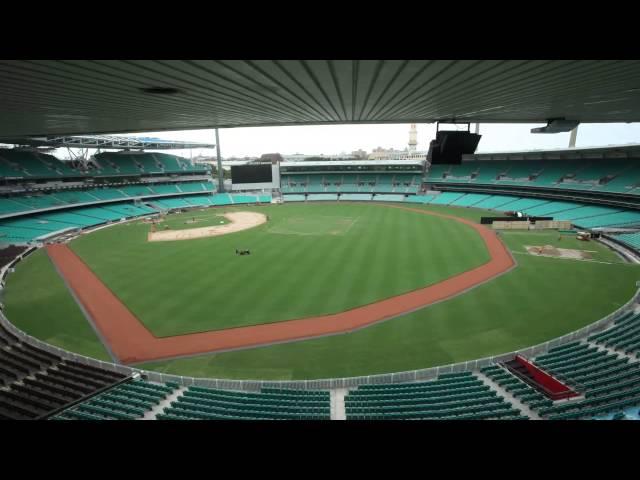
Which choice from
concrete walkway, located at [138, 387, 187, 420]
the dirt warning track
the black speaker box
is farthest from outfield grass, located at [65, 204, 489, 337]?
the black speaker box

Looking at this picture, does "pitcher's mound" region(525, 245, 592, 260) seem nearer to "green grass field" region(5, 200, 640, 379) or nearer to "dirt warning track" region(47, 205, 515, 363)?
"green grass field" region(5, 200, 640, 379)

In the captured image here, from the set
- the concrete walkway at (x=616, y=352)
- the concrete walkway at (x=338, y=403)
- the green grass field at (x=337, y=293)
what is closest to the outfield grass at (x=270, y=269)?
the green grass field at (x=337, y=293)

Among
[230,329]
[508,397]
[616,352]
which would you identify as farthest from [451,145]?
[230,329]

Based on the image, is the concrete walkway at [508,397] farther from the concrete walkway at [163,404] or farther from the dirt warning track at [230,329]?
the concrete walkway at [163,404]
